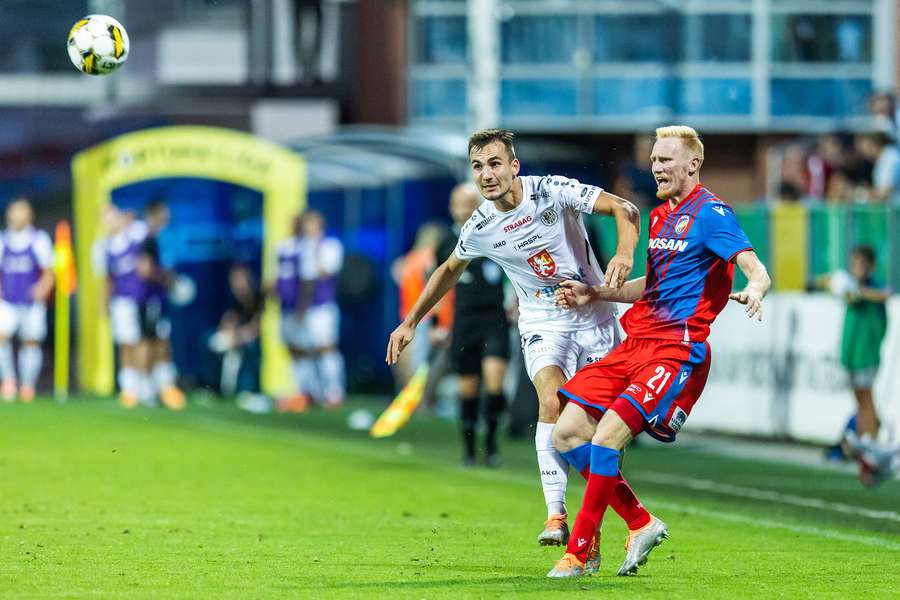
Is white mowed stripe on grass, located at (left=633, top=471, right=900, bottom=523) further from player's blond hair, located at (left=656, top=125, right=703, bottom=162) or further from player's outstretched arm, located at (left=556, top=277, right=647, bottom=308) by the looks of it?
player's blond hair, located at (left=656, top=125, right=703, bottom=162)

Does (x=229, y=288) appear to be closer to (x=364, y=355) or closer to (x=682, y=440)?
(x=364, y=355)

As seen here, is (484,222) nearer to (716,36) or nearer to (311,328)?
(311,328)

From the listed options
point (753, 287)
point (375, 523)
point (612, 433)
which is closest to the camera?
point (753, 287)

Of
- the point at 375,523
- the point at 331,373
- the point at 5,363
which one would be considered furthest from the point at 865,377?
the point at 5,363

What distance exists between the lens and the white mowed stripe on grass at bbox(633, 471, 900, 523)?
493 inches

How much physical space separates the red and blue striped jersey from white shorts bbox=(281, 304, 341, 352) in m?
15.8

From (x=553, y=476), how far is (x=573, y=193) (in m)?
1.40

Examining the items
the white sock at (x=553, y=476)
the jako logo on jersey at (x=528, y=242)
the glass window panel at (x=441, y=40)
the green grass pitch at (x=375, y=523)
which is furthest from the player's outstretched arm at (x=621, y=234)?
the glass window panel at (x=441, y=40)

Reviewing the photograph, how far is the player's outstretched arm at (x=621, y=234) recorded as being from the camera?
8.86 m

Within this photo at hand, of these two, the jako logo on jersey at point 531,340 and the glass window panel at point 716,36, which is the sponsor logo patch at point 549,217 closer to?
the jako logo on jersey at point 531,340

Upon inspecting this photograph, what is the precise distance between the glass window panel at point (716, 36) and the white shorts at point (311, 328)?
56.2 ft

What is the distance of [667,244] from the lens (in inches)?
347

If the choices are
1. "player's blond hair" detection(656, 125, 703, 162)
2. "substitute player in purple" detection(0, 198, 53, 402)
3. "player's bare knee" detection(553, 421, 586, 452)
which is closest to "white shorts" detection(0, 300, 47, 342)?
"substitute player in purple" detection(0, 198, 53, 402)

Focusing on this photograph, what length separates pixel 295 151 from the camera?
27.0 m
